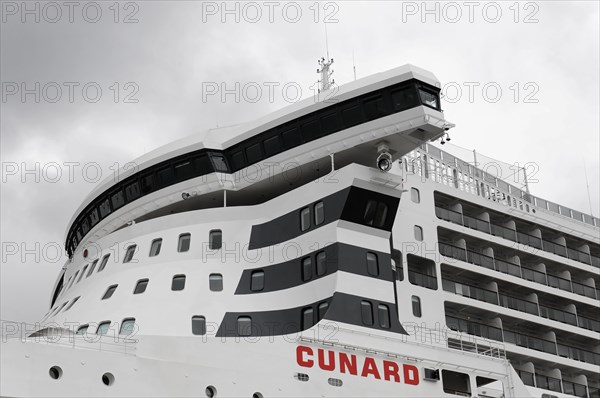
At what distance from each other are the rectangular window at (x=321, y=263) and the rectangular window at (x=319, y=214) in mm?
1096

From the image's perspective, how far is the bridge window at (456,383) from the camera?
28.5 meters

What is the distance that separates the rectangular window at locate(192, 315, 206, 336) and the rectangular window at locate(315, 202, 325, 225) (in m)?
4.85

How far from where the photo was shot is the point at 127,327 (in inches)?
1009

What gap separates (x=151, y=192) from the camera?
3077 cm

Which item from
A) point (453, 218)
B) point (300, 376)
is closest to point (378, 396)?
point (300, 376)

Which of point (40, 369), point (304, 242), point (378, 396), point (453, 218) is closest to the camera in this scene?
point (40, 369)

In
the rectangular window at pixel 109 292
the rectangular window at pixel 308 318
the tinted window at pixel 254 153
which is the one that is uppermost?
the tinted window at pixel 254 153

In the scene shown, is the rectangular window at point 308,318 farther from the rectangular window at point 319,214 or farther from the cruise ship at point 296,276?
the rectangular window at point 319,214

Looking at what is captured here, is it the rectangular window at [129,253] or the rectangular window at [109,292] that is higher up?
the rectangular window at [129,253]

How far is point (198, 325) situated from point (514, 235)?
16.6m

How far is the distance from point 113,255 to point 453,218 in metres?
13.5

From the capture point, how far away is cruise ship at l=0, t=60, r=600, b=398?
23078 millimetres

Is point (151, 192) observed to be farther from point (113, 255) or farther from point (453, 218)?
point (453, 218)

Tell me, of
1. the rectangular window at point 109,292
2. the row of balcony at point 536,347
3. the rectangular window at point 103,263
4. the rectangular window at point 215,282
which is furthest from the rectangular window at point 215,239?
the row of balcony at point 536,347
